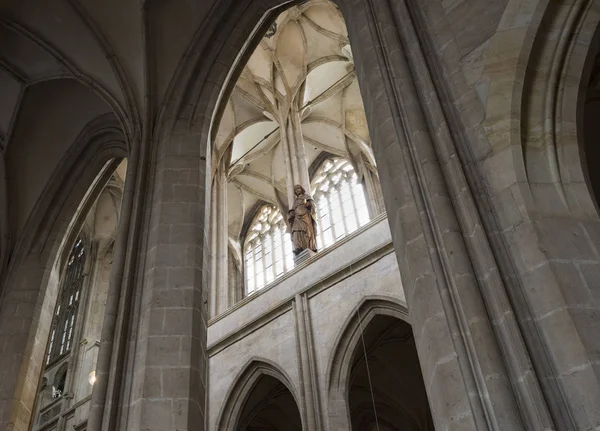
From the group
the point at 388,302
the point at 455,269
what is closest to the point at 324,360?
the point at 388,302

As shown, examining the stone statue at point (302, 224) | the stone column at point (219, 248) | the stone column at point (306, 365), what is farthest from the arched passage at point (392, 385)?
the stone column at point (219, 248)

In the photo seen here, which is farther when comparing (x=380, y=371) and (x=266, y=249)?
(x=266, y=249)

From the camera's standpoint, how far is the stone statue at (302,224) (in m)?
11.8

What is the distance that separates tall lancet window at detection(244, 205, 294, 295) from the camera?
15.4 metres

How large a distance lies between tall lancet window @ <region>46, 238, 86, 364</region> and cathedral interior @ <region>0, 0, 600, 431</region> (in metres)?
0.09

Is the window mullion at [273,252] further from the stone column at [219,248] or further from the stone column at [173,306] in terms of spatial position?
the stone column at [173,306]

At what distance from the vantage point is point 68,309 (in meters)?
18.0

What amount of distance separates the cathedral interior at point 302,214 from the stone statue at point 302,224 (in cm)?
5

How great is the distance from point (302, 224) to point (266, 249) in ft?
14.8

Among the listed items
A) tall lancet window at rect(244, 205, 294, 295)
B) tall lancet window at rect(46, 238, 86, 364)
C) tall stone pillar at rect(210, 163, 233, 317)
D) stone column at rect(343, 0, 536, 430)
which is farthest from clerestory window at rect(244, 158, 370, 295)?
stone column at rect(343, 0, 536, 430)

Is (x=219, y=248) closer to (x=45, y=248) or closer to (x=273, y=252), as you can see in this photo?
(x=273, y=252)

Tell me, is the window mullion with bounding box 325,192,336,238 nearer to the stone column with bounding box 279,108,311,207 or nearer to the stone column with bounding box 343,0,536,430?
the stone column with bounding box 279,108,311,207

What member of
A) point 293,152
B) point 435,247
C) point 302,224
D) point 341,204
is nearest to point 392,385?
point 302,224

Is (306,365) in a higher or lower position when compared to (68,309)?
lower
